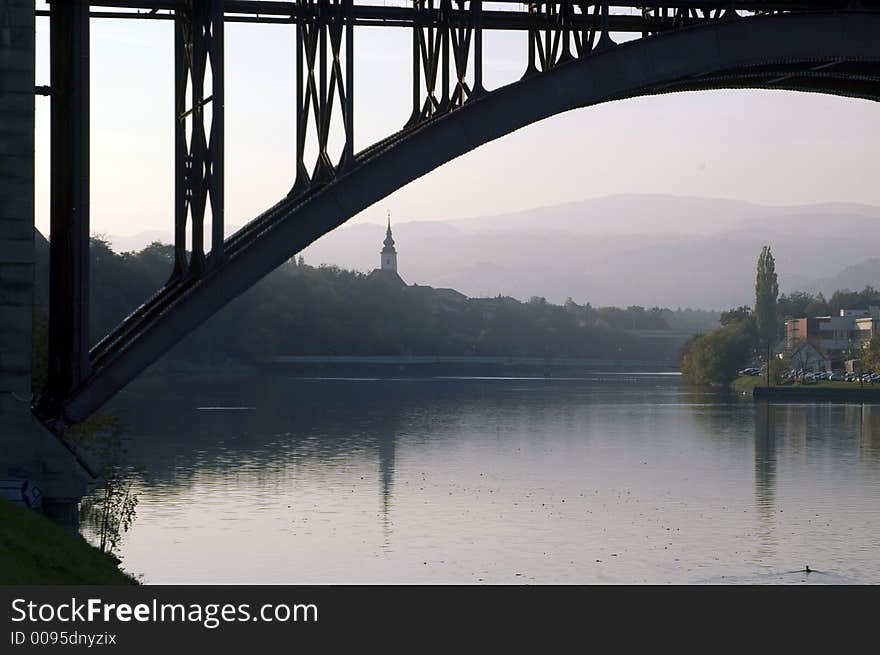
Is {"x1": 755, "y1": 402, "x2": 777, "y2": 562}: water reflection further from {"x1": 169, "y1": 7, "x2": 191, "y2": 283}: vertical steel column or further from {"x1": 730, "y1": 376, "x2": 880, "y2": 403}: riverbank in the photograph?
{"x1": 730, "y1": 376, "x2": 880, "y2": 403}: riverbank

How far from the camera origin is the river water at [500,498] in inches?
1334

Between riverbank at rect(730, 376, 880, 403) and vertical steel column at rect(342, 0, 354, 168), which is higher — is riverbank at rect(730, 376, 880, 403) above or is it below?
below

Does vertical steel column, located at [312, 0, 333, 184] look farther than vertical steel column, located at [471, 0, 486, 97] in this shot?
No

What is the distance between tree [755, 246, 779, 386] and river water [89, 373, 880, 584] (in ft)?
208

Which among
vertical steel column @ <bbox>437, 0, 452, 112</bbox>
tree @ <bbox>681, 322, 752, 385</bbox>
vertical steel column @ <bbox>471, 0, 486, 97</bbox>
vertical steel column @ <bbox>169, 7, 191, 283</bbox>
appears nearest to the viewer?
vertical steel column @ <bbox>169, 7, 191, 283</bbox>

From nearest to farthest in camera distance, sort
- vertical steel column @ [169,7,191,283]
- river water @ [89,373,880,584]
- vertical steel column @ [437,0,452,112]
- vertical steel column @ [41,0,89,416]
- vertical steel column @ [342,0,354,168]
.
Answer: vertical steel column @ [41,0,89,416], vertical steel column @ [169,7,191,283], vertical steel column @ [342,0,354,168], vertical steel column @ [437,0,452,112], river water @ [89,373,880,584]

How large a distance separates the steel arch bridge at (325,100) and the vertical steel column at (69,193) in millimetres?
21

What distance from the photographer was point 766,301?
156750mm

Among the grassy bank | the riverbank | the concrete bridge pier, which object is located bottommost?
the riverbank

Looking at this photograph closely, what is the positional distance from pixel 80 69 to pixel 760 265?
142 metres

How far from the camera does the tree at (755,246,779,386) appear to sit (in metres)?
156

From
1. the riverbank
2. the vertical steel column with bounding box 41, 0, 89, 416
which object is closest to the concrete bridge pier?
the vertical steel column with bounding box 41, 0, 89, 416

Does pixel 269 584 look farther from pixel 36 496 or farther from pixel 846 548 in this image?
pixel 846 548

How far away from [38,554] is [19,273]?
14.2ft
